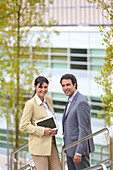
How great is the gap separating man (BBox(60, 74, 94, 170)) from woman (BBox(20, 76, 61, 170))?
0.19m

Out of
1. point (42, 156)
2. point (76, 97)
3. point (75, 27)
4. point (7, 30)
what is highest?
point (75, 27)

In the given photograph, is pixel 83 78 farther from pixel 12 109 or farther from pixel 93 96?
pixel 12 109

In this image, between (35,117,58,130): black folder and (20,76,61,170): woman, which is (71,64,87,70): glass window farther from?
(35,117,58,130): black folder

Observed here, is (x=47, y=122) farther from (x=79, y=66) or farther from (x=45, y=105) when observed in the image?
(x=79, y=66)

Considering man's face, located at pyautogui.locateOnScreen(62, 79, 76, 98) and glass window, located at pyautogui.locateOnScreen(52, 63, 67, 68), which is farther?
glass window, located at pyautogui.locateOnScreen(52, 63, 67, 68)

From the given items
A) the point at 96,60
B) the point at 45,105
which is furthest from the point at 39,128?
the point at 96,60

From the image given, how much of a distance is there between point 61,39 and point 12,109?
4976mm

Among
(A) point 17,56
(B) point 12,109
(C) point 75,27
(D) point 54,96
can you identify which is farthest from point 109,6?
(D) point 54,96

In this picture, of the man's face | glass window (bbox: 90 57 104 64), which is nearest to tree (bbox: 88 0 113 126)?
the man's face

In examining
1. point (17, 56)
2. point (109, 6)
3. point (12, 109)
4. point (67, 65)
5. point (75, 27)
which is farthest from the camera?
point (67, 65)

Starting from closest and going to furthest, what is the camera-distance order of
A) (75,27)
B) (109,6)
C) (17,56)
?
1. (109,6)
2. (17,56)
3. (75,27)

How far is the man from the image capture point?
3.78m

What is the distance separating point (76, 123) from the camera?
387 centimetres

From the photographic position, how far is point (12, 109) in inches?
351
